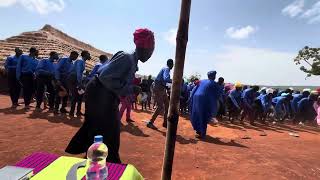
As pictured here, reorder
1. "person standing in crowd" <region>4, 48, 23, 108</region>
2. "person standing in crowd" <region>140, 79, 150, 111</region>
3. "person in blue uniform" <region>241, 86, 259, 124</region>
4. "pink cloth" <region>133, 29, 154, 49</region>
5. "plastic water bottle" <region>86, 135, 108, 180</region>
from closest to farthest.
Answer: "plastic water bottle" <region>86, 135, 108, 180</region>
"pink cloth" <region>133, 29, 154, 49</region>
"person standing in crowd" <region>4, 48, 23, 108</region>
"person in blue uniform" <region>241, 86, 259, 124</region>
"person standing in crowd" <region>140, 79, 150, 111</region>

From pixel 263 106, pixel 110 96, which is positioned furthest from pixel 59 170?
pixel 263 106

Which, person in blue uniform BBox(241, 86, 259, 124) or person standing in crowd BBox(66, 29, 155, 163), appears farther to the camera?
person in blue uniform BBox(241, 86, 259, 124)

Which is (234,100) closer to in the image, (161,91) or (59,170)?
(161,91)

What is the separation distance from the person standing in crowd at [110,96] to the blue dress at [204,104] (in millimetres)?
6117

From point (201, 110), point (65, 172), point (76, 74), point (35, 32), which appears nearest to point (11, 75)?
point (76, 74)

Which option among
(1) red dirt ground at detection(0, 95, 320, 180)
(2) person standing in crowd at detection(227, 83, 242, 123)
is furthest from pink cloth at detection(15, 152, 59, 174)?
(2) person standing in crowd at detection(227, 83, 242, 123)

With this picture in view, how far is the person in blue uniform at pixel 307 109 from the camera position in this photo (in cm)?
1741

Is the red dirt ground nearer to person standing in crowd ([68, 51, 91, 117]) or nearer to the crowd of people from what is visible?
person standing in crowd ([68, 51, 91, 117])

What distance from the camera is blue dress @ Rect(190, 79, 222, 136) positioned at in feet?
33.1

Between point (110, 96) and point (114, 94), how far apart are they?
0.17ft

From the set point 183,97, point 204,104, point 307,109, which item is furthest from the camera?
point 307,109

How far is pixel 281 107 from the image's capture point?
60.9 feet

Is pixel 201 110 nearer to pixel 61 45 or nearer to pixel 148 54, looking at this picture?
pixel 148 54

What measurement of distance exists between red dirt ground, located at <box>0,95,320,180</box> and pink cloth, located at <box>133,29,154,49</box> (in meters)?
2.33
